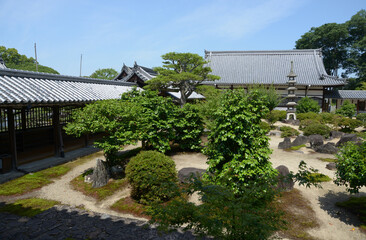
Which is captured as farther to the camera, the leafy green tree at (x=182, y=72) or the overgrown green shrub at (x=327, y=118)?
the overgrown green shrub at (x=327, y=118)

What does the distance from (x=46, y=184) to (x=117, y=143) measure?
3.01 meters

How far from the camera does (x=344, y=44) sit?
53375 mm

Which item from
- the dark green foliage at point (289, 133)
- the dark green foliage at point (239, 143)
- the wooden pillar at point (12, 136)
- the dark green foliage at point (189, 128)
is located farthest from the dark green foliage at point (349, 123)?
the wooden pillar at point (12, 136)

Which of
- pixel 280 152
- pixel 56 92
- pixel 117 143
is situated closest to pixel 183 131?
pixel 117 143

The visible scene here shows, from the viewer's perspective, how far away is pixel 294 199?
24.2 ft

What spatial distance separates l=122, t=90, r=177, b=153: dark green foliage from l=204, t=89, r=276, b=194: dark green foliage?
4.45 m

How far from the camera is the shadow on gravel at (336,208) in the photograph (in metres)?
6.31

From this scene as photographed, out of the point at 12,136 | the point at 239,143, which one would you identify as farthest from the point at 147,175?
the point at 12,136

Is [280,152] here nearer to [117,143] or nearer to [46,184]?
[117,143]

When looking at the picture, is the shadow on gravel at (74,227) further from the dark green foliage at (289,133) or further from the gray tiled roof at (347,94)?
the gray tiled roof at (347,94)

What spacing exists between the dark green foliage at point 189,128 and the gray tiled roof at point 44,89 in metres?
3.56

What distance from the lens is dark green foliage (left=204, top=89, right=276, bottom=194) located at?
6.19 m

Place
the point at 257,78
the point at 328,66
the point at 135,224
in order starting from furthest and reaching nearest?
the point at 328,66 < the point at 257,78 < the point at 135,224

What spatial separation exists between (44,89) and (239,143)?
9.67 meters
